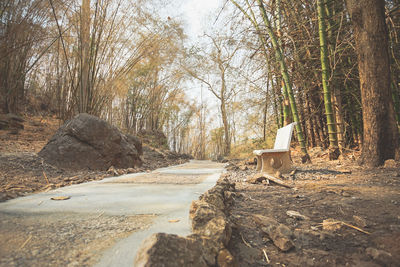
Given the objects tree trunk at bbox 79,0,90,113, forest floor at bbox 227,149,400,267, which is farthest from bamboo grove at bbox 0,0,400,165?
forest floor at bbox 227,149,400,267

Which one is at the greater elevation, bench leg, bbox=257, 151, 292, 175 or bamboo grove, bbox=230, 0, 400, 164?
bamboo grove, bbox=230, 0, 400, 164

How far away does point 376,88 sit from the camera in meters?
2.32

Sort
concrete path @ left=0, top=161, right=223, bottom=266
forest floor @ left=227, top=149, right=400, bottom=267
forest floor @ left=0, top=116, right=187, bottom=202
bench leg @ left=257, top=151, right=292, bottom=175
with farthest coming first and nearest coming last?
1. bench leg @ left=257, top=151, right=292, bottom=175
2. forest floor @ left=0, top=116, right=187, bottom=202
3. forest floor @ left=227, top=149, right=400, bottom=267
4. concrete path @ left=0, top=161, right=223, bottom=266

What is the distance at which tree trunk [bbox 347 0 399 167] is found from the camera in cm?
229

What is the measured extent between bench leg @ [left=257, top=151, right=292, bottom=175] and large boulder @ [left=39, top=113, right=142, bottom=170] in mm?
2082

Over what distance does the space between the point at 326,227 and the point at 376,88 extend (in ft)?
7.12

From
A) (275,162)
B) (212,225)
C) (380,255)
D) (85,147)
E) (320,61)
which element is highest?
(320,61)

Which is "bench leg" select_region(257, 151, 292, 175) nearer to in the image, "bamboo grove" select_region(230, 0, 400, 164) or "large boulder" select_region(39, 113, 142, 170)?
"bamboo grove" select_region(230, 0, 400, 164)

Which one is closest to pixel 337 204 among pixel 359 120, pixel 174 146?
pixel 359 120

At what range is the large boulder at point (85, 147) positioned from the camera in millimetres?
2502

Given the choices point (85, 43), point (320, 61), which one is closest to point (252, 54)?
point (320, 61)

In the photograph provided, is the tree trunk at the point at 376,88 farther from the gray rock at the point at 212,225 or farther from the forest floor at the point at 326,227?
the gray rock at the point at 212,225

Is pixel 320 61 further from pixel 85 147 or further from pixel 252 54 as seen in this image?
pixel 85 147

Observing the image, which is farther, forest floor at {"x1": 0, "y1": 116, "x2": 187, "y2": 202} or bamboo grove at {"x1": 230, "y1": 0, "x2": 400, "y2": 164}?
bamboo grove at {"x1": 230, "y1": 0, "x2": 400, "y2": 164}
